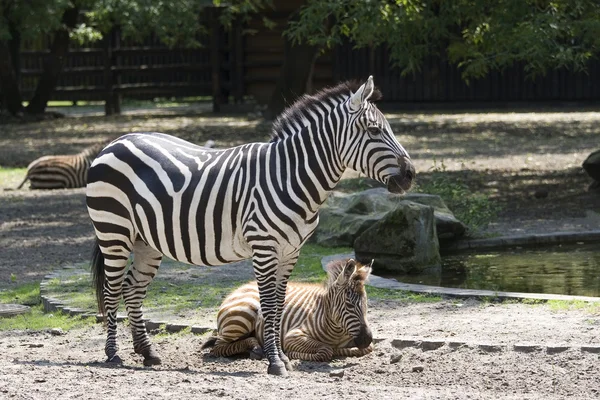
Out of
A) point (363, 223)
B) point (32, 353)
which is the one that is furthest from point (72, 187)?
point (32, 353)

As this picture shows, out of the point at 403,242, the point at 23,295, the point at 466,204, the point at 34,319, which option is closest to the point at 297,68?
the point at 466,204

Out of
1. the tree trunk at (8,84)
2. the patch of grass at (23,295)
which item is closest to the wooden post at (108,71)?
the tree trunk at (8,84)

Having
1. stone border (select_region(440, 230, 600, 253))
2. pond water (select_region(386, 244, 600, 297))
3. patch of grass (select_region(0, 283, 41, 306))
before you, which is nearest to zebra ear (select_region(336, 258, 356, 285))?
pond water (select_region(386, 244, 600, 297))

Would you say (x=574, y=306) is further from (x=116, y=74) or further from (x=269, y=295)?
(x=116, y=74)

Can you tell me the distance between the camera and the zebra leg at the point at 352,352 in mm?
7571

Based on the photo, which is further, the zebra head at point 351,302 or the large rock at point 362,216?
the large rock at point 362,216

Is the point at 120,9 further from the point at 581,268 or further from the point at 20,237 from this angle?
the point at 581,268

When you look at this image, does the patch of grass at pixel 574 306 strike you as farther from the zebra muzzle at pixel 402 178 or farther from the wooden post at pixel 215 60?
the wooden post at pixel 215 60

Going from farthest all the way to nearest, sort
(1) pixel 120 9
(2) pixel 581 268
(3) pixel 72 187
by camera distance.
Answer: (1) pixel 120 9
(3) pixel 72 187
(2) pixel 581 268

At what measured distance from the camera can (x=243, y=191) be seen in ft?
24.2

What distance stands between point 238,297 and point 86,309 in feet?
6.48

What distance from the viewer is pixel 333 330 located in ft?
24.8

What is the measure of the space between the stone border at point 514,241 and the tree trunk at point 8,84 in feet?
59.8

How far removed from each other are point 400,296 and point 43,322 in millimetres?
2952
